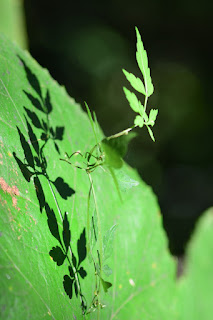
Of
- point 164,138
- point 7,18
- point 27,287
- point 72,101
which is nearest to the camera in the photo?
point 27,287

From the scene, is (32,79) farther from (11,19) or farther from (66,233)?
(11,19)

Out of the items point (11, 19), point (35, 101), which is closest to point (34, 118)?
point (35, 101)

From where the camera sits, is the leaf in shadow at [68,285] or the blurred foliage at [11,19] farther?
the blurred foliage at [11,19]

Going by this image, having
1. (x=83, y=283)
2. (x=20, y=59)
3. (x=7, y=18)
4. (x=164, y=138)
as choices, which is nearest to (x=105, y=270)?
(x=83, y=283)

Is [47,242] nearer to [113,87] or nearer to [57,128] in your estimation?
[57,128]

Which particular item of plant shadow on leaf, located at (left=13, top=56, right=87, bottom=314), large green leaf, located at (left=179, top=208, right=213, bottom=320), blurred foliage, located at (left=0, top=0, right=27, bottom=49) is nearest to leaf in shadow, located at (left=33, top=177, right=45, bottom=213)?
plant shadow on leaf, located at (left=13, top=56, right=87, bottom=314)

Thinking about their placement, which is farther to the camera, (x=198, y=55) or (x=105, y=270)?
(x=198, y=55)

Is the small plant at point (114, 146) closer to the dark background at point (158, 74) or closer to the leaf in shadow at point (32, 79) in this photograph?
the leaf in shadow at point (32, 79)

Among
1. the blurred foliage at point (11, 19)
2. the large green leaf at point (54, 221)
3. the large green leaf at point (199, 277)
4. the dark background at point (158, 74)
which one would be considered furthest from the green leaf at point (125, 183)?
the dark background at point (158, 74)
